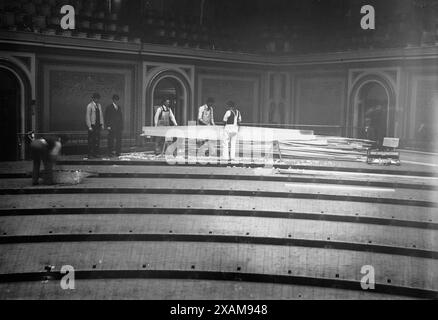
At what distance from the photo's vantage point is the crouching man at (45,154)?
11.5 metres

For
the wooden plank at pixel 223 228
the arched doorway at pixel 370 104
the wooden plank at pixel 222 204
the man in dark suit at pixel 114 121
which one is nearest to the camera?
the wooden plank at pixel 223 228

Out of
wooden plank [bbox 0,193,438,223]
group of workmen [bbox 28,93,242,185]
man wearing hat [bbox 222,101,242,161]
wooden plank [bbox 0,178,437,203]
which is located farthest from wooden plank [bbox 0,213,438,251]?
man wearing hat [bbox 222,101,242,161]

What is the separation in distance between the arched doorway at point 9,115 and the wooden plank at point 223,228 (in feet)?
21.1

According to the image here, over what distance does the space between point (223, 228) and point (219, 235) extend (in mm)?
305

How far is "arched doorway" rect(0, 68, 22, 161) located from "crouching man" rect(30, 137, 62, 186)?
4521 millimetres

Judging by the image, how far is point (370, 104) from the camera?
19891 mm

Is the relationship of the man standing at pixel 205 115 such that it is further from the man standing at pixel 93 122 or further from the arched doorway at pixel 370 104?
the arched doorway at pixel 370 104

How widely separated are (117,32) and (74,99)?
2716 millimetres

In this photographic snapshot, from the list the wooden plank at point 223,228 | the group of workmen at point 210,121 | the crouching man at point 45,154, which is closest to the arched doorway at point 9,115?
the group of workmen at point 210,121

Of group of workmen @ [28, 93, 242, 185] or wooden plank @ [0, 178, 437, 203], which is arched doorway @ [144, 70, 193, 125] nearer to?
group of workmen @ [28, 93, 242, 185]

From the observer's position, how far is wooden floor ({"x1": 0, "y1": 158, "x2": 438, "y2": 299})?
8648 millimetres

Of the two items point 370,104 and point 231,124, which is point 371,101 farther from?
point 231,124
